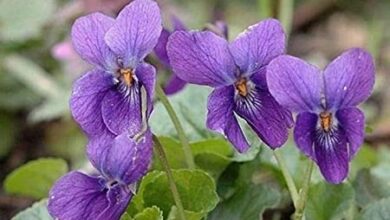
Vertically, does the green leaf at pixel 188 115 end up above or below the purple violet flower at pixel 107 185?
below

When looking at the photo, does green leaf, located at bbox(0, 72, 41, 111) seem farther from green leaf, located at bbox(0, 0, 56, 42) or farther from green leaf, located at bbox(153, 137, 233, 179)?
green leaf, located at bbox(153, 137, 233, 179)

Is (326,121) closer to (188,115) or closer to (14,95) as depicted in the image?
(188,115)

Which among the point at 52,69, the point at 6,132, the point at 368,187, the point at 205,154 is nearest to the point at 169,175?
the point at 205,154

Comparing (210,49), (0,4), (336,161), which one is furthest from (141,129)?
(0,4)

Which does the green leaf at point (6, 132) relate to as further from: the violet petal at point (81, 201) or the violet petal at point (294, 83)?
the violet petal at point (294, 83)

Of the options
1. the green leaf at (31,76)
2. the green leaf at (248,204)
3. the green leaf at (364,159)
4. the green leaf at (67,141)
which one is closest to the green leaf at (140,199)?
the green leaf at (248,204)

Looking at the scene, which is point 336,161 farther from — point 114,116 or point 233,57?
point 114,116
